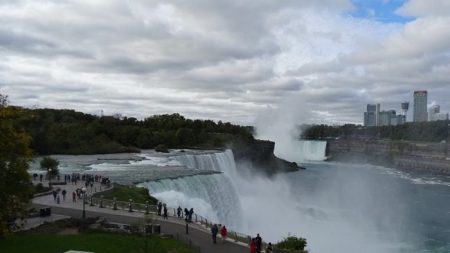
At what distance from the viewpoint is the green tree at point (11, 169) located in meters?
14.6

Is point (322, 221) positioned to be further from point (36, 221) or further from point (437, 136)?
point (437, 136)

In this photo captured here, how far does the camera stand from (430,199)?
56.7m

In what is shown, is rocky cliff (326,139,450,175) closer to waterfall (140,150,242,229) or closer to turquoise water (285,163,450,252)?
turquoise water (285,163,450,252)

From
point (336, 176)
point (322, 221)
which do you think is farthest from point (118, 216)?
point (336, 176)

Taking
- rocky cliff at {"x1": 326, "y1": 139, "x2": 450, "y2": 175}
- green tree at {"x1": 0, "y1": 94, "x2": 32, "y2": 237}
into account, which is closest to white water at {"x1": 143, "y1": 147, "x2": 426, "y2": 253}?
green tree at {"x1": 0, "y1": 94, "x2": 32, "y2": 237}

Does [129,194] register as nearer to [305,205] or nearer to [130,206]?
[130,206]

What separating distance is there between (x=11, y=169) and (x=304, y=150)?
12429 cm

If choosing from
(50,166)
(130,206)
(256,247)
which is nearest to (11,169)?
(256,247)

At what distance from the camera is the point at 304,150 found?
136 meters

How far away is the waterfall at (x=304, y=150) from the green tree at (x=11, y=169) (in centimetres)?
11677

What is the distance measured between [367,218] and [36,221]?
3162 cm

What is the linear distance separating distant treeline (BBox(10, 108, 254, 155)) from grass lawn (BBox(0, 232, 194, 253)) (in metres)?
41.0

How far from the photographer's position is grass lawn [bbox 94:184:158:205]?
27.7m

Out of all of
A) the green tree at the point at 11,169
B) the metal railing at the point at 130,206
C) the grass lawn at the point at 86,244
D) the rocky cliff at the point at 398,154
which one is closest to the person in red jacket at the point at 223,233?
the grass lawn at the point at 86,244
